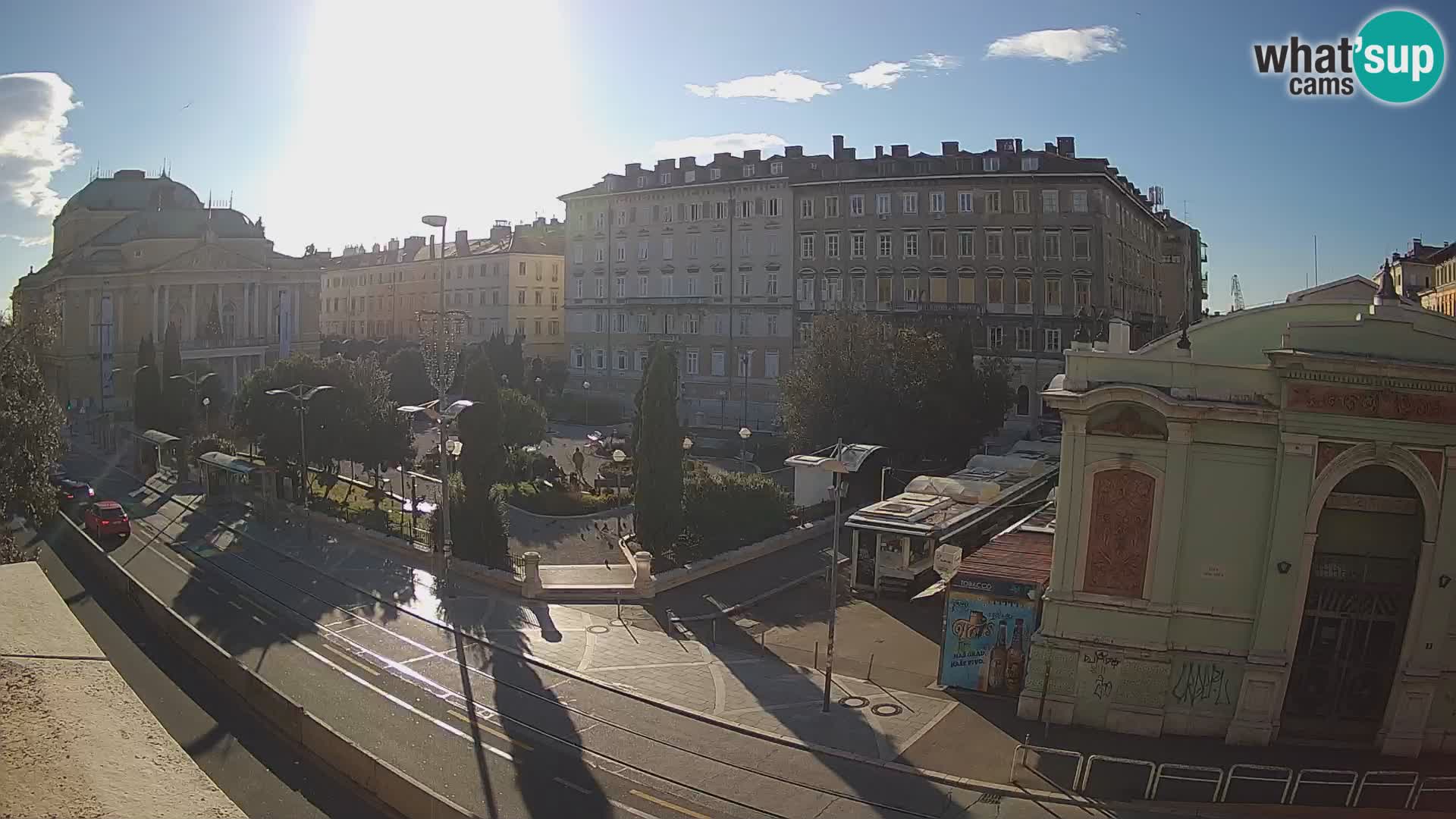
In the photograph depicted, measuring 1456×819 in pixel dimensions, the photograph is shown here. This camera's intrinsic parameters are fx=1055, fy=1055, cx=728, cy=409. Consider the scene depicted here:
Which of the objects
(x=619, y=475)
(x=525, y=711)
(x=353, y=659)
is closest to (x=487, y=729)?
(x=525, y=711)

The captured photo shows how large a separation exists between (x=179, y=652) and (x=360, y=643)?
3.91 metres

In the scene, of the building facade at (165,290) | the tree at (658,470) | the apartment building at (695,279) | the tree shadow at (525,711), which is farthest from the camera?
the building facade at (165,290)

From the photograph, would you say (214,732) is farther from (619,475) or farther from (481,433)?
(619,475)

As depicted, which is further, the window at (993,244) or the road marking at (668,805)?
the window at (993,244)

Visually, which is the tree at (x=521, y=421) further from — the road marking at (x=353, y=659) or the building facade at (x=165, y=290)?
the building facade at (x=165, y=290)

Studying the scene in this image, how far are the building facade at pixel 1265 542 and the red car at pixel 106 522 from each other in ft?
106

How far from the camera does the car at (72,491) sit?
4346 centimetres

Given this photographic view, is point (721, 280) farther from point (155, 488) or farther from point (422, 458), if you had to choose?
point (155, 488)

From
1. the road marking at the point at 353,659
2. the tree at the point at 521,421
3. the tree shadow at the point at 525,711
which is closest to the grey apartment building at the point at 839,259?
the tree at the point at 521,421

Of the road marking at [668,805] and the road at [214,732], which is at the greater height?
the road marking at [668,805]

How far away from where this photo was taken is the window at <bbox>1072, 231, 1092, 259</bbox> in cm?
6003

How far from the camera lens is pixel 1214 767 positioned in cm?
1806

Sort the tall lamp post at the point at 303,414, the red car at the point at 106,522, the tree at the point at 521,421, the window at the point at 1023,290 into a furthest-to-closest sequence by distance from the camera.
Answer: the window at the point at 1023,290 → the tree at the point at 521,421 → the tall lamp post at the point at 303,414 → the red car at the point at 106,522

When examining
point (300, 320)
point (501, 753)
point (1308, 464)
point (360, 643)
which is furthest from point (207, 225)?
point (1308, 464)
